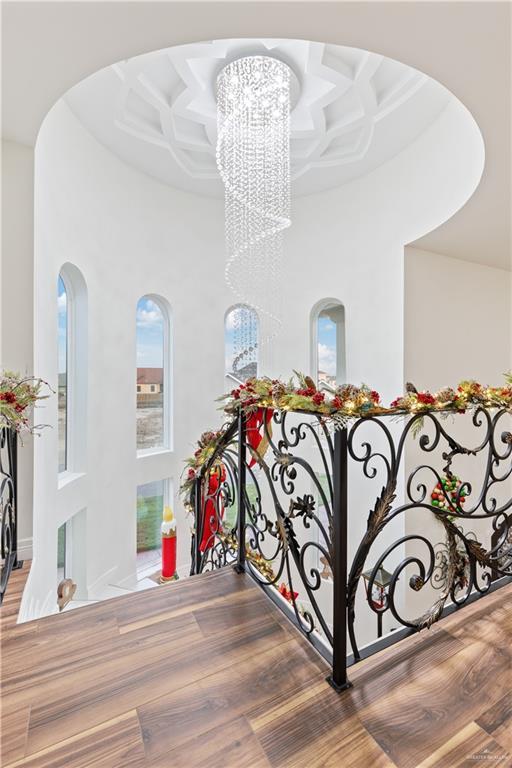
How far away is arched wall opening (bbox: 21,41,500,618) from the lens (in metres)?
3.57

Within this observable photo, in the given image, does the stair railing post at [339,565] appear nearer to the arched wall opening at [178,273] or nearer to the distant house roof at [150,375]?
the arched wall opening at [178,273]

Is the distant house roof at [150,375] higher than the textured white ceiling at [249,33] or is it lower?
lower

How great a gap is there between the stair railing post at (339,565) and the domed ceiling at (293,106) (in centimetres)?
349

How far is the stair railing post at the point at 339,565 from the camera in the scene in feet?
4.12

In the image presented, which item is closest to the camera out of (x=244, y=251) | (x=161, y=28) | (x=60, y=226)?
(x=161, y=28)

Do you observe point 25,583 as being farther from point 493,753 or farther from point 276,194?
point 276,194

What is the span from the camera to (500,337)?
4734 millimetres

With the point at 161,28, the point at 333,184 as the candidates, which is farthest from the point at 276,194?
the point at 161,28

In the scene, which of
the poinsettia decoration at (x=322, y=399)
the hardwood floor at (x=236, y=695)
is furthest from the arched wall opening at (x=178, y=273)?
the poinsettia decoration at (x=322, y=399)

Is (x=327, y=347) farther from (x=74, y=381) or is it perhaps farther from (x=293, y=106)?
(x=74, y=381)

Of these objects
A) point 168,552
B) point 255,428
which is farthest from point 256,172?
point 168,552

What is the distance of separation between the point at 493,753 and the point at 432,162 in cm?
463

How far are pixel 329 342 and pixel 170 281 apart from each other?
2622 millimetres

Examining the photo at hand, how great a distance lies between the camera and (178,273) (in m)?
5.49
